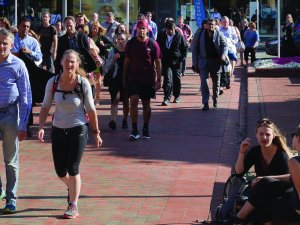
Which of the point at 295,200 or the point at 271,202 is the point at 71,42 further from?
the point at 295,200

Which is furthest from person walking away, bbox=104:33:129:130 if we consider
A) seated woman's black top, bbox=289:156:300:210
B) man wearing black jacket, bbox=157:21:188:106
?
seated woman's black top, bbox=289:156:300:210

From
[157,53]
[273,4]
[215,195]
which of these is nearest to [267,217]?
[215,195]

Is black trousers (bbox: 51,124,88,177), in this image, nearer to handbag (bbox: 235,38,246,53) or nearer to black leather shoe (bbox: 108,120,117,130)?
black leather shoe (bbox: 108,120,117,130)

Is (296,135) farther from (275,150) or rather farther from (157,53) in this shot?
(157,53)

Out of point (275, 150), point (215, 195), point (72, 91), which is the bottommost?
point (215, 195)

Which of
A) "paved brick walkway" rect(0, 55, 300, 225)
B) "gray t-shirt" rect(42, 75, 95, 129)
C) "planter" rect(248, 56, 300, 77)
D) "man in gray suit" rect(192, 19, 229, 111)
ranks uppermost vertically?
"man in gray suit" rect(192, 19, 229, 111)

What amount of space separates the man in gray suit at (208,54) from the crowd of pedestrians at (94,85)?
0.8 inches

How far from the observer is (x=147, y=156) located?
11070 millimetres

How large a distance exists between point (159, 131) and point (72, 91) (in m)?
5.70

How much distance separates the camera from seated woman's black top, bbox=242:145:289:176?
24.8 feet

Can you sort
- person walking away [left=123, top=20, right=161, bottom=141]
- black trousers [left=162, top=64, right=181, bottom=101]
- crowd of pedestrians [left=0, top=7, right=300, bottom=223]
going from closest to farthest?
1. crowd of pedestrians [left=0, top=7, right=300, bottom=223]
2. person walking away [left=123, top=20, right=161, bottom=141]
3. black trousers [left=162, top=64, right=181, bottom=101]

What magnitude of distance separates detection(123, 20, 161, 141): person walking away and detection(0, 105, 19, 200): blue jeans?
4394 millimetres

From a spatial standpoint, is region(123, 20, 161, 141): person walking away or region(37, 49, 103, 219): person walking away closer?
region(37, 49, 103, 219): person walking away

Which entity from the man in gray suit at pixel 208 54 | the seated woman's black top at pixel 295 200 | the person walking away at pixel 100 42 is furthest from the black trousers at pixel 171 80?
the seated woman's black top at pixel 295 200
